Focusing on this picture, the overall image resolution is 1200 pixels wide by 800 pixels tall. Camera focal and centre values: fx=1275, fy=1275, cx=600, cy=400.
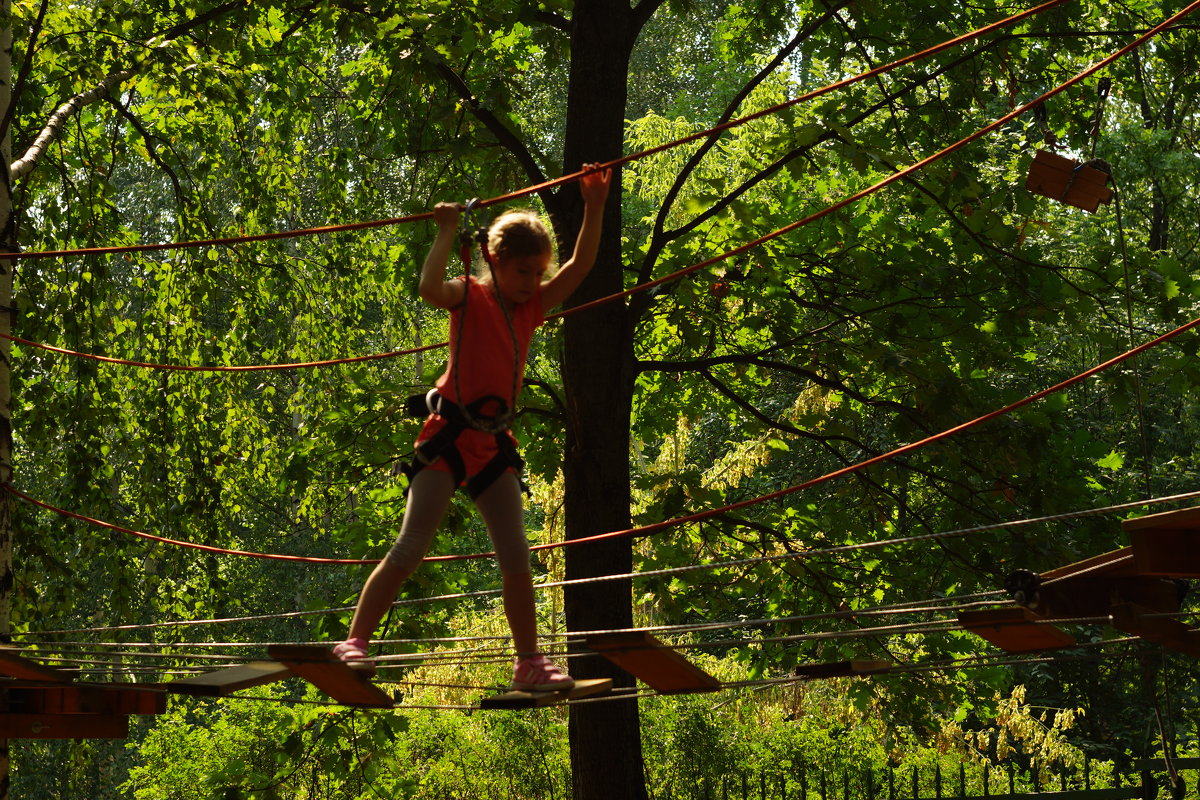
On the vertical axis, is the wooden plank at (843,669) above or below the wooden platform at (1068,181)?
below

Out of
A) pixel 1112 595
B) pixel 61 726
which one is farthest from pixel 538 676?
pixel 61 726

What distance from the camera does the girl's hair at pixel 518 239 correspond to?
3.45 m

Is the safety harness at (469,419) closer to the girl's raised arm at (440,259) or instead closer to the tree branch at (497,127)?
the girl's raised arm at (440,259)

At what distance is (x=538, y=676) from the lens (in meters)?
3.39

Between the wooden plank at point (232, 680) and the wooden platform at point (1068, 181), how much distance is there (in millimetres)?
2767

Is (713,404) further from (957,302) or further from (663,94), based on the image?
(663,94)

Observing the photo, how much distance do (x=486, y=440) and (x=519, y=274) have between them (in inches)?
18.1

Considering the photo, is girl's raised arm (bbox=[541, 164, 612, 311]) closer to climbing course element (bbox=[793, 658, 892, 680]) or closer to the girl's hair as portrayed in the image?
the girl's hair

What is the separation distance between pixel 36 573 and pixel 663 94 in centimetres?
2351

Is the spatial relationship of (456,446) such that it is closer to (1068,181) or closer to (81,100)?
(1068,181)

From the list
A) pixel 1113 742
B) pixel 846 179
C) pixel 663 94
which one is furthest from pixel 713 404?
pixel 663 94

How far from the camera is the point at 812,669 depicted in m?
3.79

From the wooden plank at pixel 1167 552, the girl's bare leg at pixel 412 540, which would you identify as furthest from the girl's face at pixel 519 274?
the wooden plank at pixel 1167 552

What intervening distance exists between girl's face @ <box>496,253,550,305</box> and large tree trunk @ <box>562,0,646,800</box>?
2.80 m
